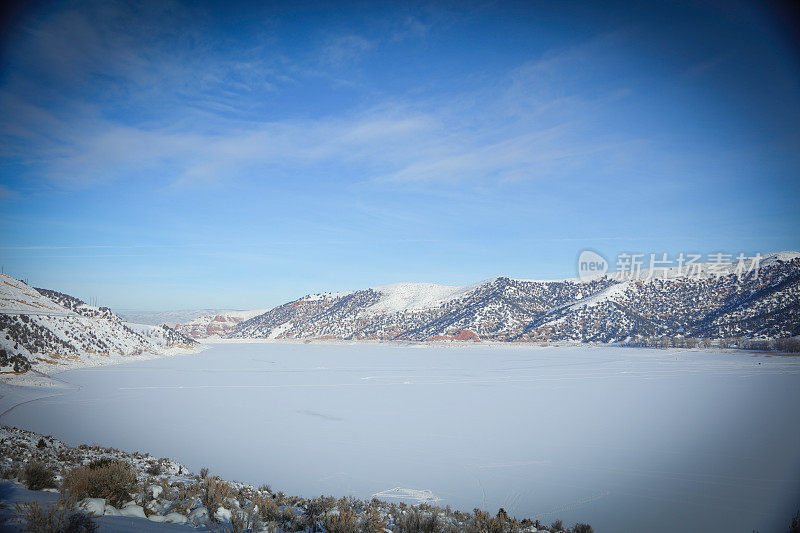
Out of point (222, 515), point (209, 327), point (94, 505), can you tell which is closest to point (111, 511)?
point (94, 505)

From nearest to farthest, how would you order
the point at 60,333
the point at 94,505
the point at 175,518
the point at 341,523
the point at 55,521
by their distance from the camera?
the point at 55,521 → the point at 94,505 → the point at 341,523 → the point at 175,518 → the point at 60,333

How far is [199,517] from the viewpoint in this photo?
6.23 metres

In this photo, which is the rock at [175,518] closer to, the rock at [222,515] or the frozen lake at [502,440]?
the rock at [222,515]

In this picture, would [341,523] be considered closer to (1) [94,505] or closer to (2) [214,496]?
(2) [214,496]

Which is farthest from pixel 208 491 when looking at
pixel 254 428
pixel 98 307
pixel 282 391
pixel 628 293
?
pixel 628 293

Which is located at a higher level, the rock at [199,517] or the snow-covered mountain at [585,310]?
the snow-covered mountain at [585,310]

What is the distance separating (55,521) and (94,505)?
138 centimetres

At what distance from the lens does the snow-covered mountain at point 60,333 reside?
33000mm

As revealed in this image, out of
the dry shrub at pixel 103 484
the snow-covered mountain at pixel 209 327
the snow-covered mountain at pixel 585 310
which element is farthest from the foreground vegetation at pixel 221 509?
the snow-covered mountain at pixel 209 327

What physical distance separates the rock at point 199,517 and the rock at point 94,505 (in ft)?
3.72

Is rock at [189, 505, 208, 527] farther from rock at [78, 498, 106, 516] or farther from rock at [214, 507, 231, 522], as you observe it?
rock at [78, 498, 106, 516]

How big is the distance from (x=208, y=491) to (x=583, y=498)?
750 cm

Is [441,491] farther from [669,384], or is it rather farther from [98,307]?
[98,307]

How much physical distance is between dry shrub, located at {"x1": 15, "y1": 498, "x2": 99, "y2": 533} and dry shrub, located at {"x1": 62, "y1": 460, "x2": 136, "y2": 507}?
3.89ft
